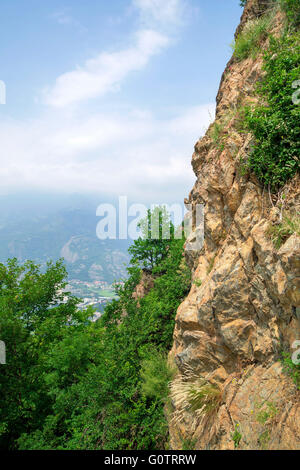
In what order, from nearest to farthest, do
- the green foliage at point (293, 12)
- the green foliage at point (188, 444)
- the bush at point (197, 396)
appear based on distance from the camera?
the bush at point (197, 396) → the green foliage at point (188, 444) → the green foliage at point (293, 12)

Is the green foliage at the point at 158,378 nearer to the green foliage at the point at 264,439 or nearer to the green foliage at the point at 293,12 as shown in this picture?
the green foliage at the point at 264,439

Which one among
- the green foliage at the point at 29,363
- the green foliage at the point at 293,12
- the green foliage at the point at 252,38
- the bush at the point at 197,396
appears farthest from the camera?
the green foliage at the point at 29,363

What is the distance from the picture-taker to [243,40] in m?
8.80

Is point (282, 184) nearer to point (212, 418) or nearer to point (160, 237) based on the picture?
point (212, 418)

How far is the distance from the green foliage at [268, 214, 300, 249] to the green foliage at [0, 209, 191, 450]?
6.59 m

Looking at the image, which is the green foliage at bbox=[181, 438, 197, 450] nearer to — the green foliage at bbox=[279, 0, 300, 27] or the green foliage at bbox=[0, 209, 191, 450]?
the green foliage at bbox=[0, 209, 191, 450]

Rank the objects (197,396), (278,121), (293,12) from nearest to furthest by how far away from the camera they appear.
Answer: (278,121) → (197,396) → (293,12)

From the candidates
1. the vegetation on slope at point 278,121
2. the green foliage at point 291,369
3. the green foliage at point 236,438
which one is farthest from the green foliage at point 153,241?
the green foliage at point 291,369

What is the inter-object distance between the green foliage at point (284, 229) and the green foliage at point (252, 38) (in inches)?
283

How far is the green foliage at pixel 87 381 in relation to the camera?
8.55 metres

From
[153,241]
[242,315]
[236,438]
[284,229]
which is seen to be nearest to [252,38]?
[284,229]

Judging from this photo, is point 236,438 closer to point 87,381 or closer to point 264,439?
point 264,439

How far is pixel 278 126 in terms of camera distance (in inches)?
203

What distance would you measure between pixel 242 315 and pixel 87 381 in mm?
8943
